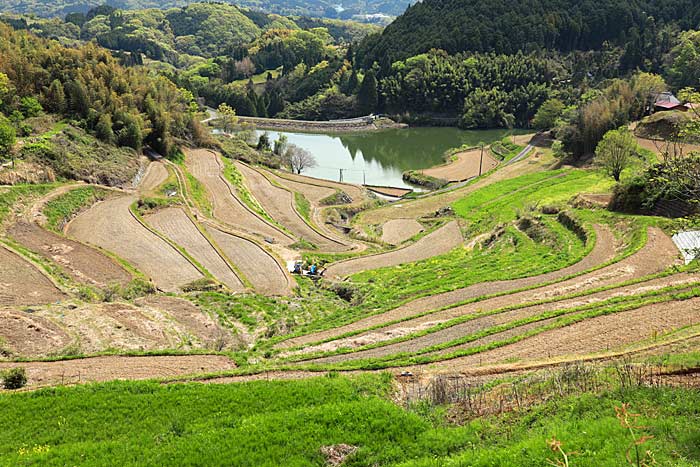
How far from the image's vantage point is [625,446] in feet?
33.9

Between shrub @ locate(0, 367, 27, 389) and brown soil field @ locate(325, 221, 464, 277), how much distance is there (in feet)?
67.3

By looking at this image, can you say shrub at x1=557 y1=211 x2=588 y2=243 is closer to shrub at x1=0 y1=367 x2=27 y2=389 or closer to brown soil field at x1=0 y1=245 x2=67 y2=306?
brown soil field at x1=0 y1=245 x2=67 y2=306

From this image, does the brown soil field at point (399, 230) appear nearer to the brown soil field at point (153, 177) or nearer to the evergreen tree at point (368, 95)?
the brown soil field at point (153, 177)

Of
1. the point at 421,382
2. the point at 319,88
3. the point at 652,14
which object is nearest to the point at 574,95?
the point at 652,14

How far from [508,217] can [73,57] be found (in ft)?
156

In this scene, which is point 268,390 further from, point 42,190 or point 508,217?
point 508,217

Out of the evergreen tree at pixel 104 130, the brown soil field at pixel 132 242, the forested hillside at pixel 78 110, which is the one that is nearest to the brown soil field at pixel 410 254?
the brown soil field at pixel 132 242

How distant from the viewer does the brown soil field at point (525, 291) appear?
23.2 metres

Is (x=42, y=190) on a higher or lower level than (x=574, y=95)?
lower

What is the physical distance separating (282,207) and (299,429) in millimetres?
40798

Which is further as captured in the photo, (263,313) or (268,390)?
(263,313)

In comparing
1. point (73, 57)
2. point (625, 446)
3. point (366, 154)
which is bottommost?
point (366, 154)

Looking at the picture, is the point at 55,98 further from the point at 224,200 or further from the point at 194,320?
the point at 194,320

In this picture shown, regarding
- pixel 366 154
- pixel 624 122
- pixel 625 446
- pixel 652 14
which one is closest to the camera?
pixel 625 446
